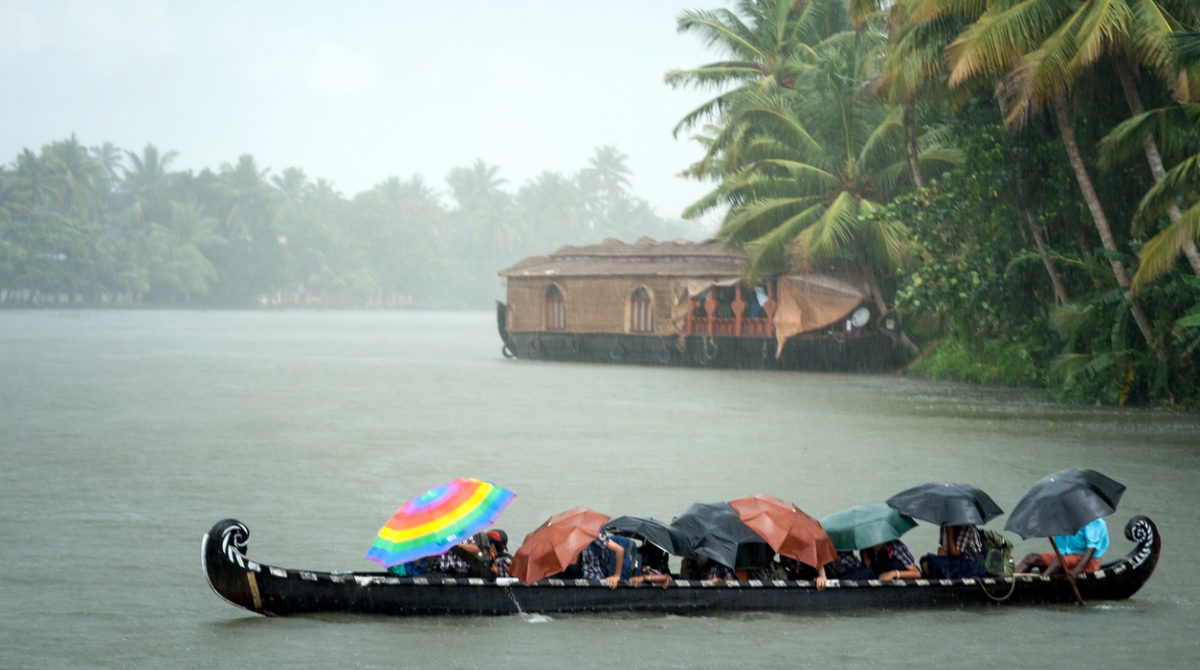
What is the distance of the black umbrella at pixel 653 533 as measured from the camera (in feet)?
22.0

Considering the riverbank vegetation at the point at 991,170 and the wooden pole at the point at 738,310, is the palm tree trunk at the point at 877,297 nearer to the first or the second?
the riverbank vegetation at the point at 991,170

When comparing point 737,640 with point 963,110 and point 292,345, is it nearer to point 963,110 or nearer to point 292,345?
point 963,110

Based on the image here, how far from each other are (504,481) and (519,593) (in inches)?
209

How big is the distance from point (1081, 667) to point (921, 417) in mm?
11194

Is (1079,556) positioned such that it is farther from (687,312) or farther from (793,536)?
(687,312)

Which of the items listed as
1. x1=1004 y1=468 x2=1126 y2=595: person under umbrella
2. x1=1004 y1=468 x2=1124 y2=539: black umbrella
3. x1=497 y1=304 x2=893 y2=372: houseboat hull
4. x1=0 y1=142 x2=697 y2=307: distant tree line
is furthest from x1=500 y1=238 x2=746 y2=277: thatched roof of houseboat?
x1=0 y1=142 x2=697 y2=307: distant tree line

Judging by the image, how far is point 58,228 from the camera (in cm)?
7206

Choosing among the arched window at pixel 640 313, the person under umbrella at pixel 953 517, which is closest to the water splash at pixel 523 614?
the person under umbrella at pixel 953 517

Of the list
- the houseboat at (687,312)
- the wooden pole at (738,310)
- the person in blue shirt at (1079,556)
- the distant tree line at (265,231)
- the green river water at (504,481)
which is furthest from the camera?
the distant tree line at (265,231)

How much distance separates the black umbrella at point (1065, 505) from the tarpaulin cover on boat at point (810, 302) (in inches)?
770

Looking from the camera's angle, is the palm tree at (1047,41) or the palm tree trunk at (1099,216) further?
the palm tree trunk at (1099,216)

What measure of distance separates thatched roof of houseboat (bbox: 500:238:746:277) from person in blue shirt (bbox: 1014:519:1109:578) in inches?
812

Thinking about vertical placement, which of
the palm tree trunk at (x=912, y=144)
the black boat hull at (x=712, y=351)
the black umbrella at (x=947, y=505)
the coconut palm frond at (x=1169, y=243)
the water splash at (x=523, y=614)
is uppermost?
the palm tree trunk at (x=912, y=144)

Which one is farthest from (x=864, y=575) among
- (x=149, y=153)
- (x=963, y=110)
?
(x=149, y=153)
